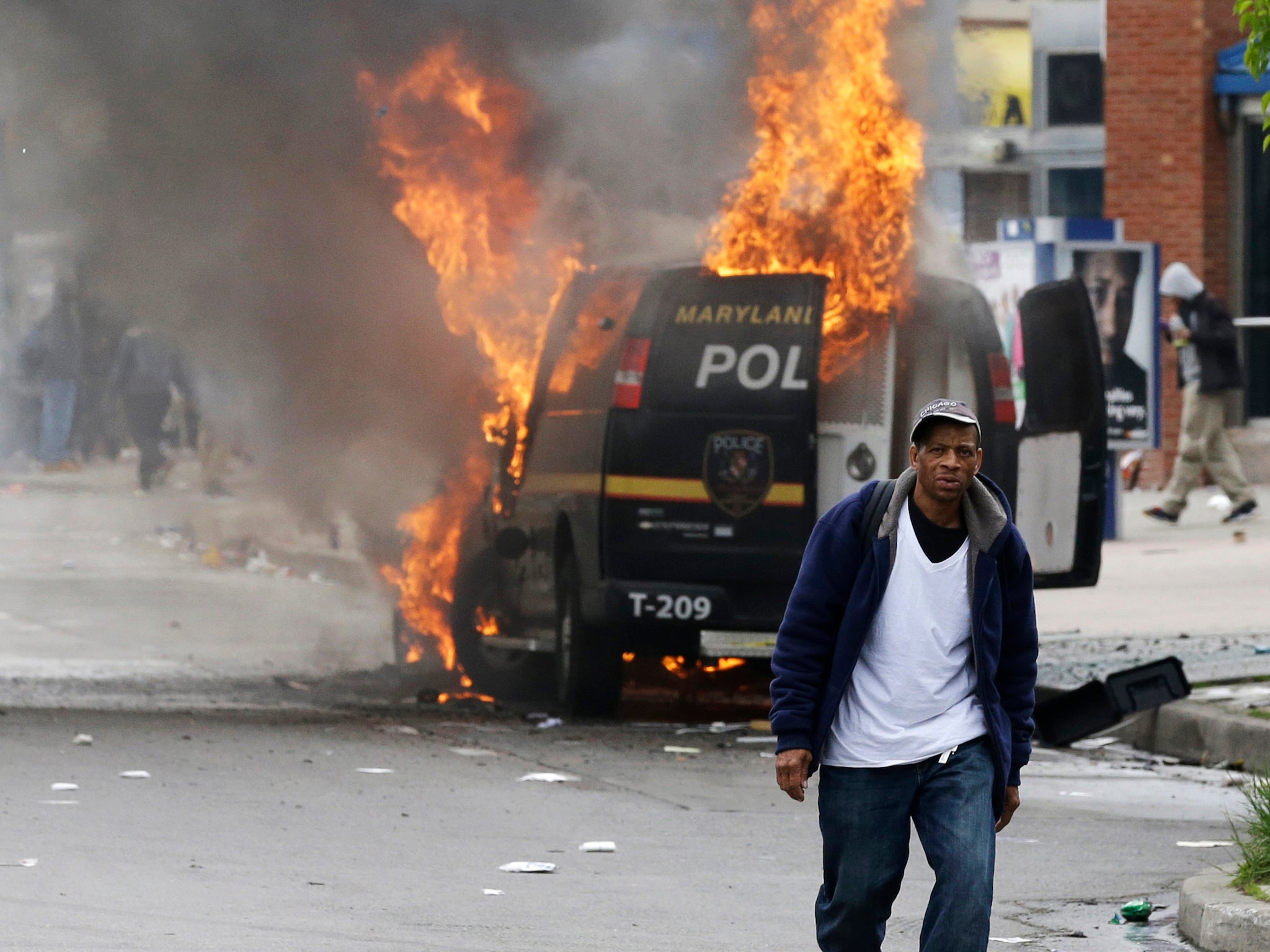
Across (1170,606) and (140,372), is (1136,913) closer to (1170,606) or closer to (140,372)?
(1170,606)

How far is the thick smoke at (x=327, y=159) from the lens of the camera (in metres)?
11.8

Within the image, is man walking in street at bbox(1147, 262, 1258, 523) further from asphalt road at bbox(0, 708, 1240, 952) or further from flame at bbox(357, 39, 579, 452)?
asphalt road at bbox(0, 708, 1240, 952)

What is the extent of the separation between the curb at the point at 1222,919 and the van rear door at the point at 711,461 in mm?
3643

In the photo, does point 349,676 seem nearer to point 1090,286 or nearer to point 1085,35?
point 1090,286

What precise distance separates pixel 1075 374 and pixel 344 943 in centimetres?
541

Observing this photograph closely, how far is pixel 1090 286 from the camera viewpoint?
17.3m

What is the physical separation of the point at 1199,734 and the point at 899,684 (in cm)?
513

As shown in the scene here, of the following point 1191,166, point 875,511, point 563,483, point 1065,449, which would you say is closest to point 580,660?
point 563,483

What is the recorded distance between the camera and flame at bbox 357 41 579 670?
1144 centimetres

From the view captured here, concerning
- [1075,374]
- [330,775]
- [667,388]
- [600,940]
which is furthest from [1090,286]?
[600,940]

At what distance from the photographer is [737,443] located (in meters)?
9.62

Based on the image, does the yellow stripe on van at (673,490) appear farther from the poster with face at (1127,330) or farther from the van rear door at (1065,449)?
the poster with face at (1127,330)

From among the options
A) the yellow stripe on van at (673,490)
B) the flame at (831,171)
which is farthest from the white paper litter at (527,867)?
the flame at (831,171)

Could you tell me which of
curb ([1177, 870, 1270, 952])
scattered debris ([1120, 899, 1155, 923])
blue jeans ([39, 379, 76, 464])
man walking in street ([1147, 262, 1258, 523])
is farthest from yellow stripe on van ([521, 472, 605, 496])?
blue jeans ([39, 379, 76, 464])
